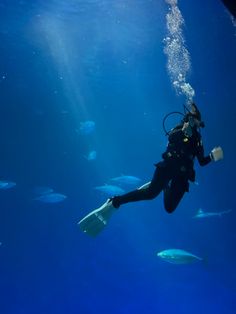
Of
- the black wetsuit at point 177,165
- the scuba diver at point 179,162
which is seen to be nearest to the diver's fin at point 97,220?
the scuba diver at point 179,162

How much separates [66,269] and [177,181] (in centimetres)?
1807

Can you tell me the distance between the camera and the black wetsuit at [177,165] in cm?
623

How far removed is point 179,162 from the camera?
6.27 meters

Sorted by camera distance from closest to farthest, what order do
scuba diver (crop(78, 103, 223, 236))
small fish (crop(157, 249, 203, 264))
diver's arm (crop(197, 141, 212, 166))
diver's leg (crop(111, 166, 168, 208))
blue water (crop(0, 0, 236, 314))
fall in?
scuba diver (crop(78, 103, 223, 236))
diver's arm (crop(197, 141, 212, 166))
diver's leg (crop(111, 166, 168, 208))
small fish (crop(157, 249, 203, 264))
blue water (crop(0, 0, 236, 314))

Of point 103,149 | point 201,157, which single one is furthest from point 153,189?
point 103,149

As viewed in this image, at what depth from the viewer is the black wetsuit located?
6.23 m

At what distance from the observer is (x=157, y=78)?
22.5 metres

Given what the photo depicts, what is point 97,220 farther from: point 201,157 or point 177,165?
point 201,157

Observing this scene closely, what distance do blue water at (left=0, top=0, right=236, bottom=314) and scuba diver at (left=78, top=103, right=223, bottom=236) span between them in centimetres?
1063

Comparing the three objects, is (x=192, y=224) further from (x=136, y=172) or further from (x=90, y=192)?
(x=90, y=192)

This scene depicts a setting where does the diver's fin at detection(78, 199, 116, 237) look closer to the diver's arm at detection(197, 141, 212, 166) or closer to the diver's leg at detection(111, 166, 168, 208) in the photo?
the diver's leg at detection(111, 166, 168, 208)

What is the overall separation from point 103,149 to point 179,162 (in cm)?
2282

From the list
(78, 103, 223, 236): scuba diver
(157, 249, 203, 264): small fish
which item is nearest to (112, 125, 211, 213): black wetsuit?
(78, 103, 223, 236): scuba diver

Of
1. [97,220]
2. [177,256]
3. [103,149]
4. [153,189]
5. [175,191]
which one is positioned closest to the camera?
[175,191]
